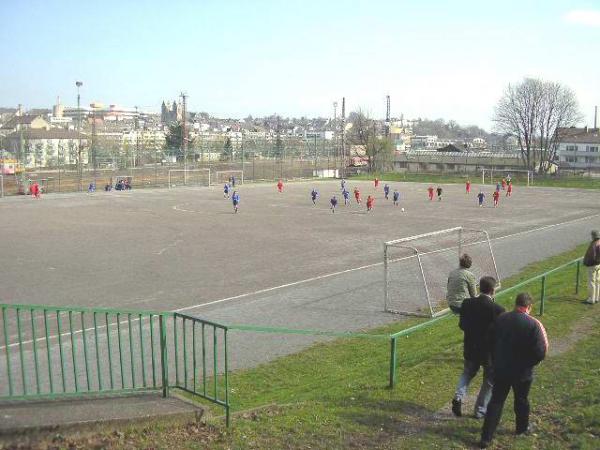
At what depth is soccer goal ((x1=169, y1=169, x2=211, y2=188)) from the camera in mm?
66262

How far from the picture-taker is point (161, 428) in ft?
20.9

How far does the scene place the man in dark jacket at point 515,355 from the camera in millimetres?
6027

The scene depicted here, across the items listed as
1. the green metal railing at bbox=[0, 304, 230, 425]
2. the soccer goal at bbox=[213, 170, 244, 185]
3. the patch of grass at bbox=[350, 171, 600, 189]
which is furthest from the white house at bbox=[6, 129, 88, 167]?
the green metal railing at bbox=[0, 304, 230, 425]

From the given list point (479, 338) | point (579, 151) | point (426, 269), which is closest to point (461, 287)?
point (479, 338)

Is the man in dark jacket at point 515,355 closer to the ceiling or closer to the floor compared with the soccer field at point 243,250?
closer to the ceiling

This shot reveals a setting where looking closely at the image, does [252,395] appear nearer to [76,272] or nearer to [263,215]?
[76,272]

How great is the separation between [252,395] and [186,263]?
13.0 metres

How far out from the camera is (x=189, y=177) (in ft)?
237

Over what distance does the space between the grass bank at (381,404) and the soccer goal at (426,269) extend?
3986mm

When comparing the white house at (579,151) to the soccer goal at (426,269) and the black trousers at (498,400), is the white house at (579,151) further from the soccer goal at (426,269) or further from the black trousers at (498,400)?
the black trousers at (498,400)

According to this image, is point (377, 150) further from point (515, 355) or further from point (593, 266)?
point (515, 355)

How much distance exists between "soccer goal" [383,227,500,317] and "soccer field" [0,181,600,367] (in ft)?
1.72

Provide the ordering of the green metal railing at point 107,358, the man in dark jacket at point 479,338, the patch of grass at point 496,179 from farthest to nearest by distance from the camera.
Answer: the patch of grass at point 496,179 < the green metal railing at point 107,358 < the man in dark jacket at point 479,338

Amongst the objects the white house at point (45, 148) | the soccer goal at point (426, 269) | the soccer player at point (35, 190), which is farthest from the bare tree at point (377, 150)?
the soccer goal at point (426, 269)
